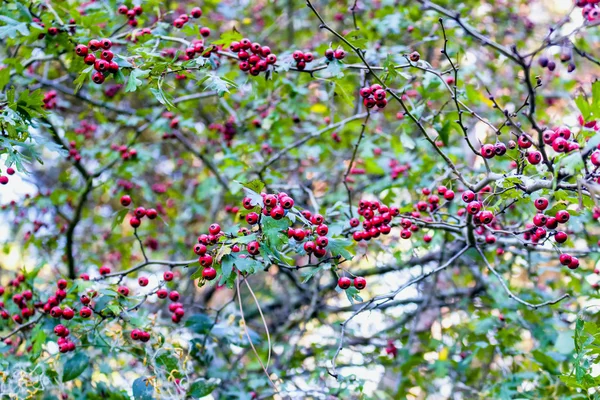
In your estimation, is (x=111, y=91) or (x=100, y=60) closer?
(x=100, y=60)

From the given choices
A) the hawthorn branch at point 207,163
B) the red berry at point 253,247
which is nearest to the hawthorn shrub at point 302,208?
the red berry at point 253,247

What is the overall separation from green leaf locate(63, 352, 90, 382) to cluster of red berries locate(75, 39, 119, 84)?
1.66m

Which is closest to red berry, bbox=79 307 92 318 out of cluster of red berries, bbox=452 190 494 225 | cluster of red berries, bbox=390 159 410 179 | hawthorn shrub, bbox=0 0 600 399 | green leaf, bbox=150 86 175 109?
hawthorn shrub, bbox=0 0 600 399

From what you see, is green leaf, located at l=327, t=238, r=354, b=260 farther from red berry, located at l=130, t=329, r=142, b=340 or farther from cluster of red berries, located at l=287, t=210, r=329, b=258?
red berry, located at l=130, t=329, r=142, b=340

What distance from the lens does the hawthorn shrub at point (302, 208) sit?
2.73 meters

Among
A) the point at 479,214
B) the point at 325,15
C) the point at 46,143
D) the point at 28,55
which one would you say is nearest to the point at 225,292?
the point at 325,15

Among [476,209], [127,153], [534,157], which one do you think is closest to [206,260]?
[476,209]

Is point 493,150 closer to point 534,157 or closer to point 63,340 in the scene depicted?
point 534,157

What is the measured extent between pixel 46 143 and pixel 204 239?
120 cm

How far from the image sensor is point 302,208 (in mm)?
3119

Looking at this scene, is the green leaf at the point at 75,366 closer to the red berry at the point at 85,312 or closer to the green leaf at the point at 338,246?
the red berry at the point at 85,312

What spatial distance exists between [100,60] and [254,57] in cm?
84

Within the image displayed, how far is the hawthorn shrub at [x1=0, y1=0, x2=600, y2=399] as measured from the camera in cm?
273

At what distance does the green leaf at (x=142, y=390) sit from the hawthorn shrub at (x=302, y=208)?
0.5 inches
